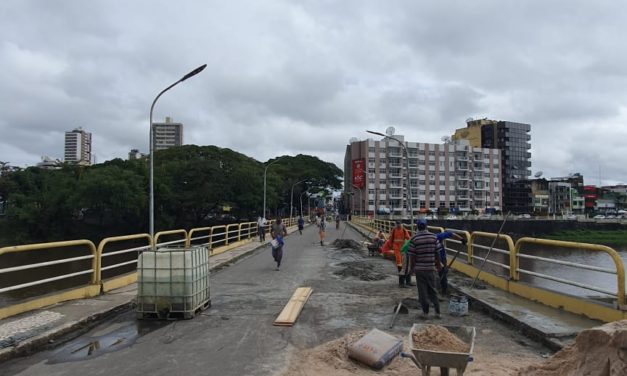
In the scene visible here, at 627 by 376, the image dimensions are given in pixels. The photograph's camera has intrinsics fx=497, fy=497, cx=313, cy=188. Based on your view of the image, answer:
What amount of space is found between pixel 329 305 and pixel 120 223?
52.6 meters

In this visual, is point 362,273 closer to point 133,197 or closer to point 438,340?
point 438,340

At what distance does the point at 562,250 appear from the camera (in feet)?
185

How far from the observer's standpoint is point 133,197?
163ft

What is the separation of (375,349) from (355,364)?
0.95ft

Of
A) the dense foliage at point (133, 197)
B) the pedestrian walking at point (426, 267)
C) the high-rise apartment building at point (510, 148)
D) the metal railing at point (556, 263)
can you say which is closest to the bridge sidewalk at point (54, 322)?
the pedestrian walking at point (426, 267)

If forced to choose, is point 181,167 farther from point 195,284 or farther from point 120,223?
point 195,284

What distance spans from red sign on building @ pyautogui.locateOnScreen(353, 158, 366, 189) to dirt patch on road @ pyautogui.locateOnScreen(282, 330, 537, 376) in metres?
99.3

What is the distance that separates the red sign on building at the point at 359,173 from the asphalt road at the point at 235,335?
309ft

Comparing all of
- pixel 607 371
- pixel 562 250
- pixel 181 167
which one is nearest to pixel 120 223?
pixel 181 167

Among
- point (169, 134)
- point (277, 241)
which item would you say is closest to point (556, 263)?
point (277, 241)

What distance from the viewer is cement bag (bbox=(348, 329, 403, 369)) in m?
5.41

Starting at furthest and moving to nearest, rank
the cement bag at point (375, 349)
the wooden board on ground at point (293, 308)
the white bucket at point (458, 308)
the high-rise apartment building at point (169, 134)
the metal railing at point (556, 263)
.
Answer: the high-rise apartment building at point (169, 134), the white bucket at point (458, 308), the wooden board on ground at point (293, 308), the metal railing at point (556, 263), the cement bag at point (375, 349)

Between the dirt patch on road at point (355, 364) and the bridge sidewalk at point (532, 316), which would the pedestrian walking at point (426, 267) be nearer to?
the bridge sidewalk at point (532, 316)

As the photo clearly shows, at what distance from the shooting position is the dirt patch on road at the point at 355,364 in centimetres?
528
